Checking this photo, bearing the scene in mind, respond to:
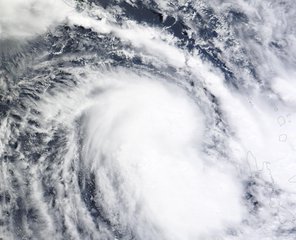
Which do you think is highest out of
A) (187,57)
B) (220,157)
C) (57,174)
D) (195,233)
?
(187,57)

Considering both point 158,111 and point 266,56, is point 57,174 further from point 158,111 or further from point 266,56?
point 266,56

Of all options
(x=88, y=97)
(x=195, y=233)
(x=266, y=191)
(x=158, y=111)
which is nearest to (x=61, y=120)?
(x=88, y=97)

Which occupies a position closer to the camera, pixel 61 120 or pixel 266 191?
pixel 61 120

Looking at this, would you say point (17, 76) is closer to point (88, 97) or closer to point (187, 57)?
point (88, 97)

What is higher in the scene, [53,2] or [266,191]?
[53,2]

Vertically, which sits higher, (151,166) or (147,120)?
(147,120)

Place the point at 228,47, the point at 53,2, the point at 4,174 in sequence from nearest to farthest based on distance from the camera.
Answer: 1. the point at 4,174
2. the point at 53,2
3. the point at 228,47

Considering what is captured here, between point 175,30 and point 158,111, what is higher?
point 175,30

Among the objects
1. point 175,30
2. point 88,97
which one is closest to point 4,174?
point 88,97

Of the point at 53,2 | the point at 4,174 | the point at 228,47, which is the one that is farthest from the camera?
the point at 228,47

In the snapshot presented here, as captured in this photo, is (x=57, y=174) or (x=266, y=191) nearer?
(x=57, y=174)
